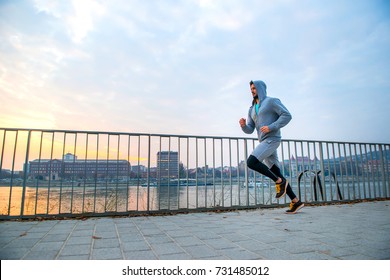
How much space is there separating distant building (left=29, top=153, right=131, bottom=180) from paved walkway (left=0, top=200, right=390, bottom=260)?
929 mm

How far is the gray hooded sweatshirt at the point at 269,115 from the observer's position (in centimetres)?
338

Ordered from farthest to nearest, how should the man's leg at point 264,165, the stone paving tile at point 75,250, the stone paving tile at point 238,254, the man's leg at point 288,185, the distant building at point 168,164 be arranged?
the distant building at point 168,164
the man's leg at point 288,185
the man's leg at point 264,165
the stone paving tile at point 75,250
the stone paving tile at point 238,254

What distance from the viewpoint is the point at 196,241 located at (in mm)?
1998

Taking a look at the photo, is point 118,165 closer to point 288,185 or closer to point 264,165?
point 264,165

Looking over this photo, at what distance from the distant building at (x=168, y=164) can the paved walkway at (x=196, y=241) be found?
1.33m

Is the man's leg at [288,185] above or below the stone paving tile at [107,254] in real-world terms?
above

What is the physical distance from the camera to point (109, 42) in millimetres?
8008

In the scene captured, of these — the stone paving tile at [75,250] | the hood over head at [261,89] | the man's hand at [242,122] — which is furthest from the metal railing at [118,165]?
the stone paving tile at [75,250]

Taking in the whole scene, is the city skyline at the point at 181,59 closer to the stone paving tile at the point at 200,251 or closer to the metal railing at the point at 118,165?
the metal railing at the point at 118,165

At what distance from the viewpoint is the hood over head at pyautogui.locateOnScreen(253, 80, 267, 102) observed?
3642 millimetres

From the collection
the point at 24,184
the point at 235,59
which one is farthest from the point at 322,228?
the point at 235,59

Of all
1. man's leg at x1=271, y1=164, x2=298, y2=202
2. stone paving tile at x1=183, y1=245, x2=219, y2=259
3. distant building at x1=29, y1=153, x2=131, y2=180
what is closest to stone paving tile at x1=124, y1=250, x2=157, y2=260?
stone paving tile at x1=183, y1=245, x2=219, y2=259
